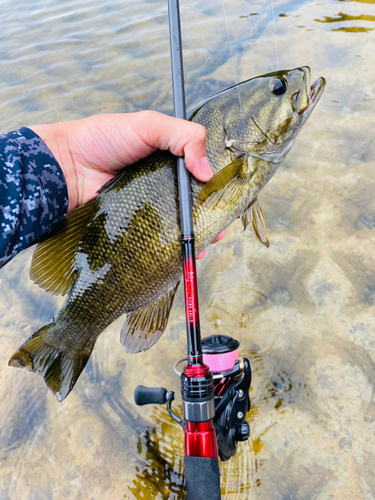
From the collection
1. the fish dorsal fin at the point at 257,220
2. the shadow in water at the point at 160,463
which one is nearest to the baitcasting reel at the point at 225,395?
the shadow in water at the point at 160,463

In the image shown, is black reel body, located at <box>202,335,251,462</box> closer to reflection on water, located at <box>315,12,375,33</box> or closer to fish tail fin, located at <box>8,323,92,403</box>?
fish tail fin, located at <box>8,323,92,403</box>

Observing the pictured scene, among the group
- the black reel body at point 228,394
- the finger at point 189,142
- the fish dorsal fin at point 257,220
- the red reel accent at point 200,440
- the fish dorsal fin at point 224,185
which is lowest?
the black reel body at point 228,394

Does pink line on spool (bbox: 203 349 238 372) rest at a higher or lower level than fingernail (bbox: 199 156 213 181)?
lower

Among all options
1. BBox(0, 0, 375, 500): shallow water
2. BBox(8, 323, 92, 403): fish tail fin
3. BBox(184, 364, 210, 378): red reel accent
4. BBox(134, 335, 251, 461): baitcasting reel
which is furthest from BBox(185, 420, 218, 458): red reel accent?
BBox(0, 0, 375, 500): shallow water

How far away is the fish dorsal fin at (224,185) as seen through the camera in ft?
5.63

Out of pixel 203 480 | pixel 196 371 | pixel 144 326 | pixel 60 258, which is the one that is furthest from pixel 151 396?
pixel 60 258

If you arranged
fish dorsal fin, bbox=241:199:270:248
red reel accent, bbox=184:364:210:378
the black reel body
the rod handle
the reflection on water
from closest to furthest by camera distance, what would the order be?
the rod handle < red reel accent, bbox=184:364:210:378 < the black reel body < fish dorsal fin, bbox=241:199:270:248 < the reflection on water

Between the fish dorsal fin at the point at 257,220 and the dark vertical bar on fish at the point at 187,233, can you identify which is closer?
the dark vertical bar on fish at the point at 187,233

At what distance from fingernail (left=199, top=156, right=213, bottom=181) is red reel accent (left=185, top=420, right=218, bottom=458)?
0.99 metres

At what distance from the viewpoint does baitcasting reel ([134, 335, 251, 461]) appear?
1775 millimetres

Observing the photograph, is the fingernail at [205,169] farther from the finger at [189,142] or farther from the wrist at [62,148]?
the wrist at [62,148]

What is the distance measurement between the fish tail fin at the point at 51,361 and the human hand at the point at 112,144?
Answer: 31.2 inches

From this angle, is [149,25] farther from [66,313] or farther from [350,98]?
[66,313]

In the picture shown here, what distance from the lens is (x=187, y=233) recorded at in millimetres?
1630
